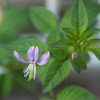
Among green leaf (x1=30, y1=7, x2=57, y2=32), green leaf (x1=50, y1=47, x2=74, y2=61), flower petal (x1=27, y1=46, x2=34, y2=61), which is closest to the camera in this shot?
flower petal (x1=27, y1=46, x2=34, y2=61)

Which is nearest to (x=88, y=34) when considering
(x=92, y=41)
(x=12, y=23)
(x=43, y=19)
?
(x=92, y=41)

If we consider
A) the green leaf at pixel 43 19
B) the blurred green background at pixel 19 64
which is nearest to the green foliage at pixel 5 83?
the blurred green background at pixel 19 64

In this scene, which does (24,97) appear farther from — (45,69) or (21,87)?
(45,69)

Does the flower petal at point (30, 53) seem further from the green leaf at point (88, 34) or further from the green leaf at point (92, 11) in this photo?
the green leaf at point (92, 11)

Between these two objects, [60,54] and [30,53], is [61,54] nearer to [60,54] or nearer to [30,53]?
[60,54]

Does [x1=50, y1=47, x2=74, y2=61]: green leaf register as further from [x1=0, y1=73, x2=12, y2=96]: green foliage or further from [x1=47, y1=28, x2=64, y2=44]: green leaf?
[x1=0, y1=73, x2=12, y2=96]: green foliage

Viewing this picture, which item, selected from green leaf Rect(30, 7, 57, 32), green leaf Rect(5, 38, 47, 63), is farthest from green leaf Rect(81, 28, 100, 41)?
green leaf Rect(30, 7, 57, 32)
